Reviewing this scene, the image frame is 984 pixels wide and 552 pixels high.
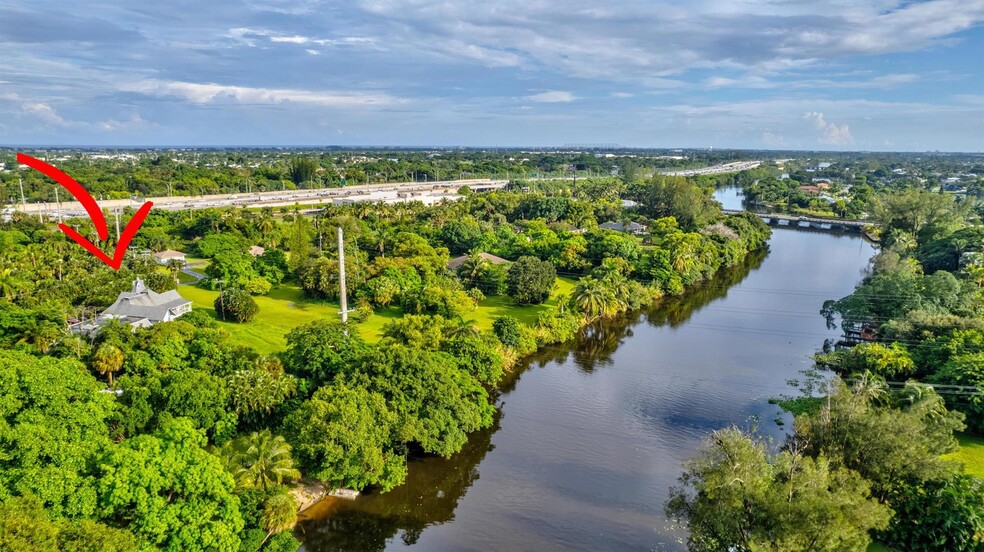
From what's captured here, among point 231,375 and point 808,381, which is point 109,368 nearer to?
point 231,375

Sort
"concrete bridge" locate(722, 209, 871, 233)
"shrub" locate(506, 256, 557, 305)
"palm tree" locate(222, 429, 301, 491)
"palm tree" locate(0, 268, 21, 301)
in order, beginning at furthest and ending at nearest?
"concrete bridge" locate(722, 209, 871, 233)
"shrub" locate(506, 256, 557, 305)
"palm tree" locate(0, 268, 21, 301)
"palm tree" locate(222, 429, 301, 491)

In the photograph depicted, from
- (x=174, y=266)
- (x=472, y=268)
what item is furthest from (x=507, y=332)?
(x=174, y=266)

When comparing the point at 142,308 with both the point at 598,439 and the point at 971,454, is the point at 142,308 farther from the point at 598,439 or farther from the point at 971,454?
the point at 971,454

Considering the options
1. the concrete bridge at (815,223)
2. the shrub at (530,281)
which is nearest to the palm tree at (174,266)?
the shrub at (530,281)

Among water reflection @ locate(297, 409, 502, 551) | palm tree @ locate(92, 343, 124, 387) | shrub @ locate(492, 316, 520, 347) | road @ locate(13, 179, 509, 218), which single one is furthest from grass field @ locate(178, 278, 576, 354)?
road @ locate(13, 179, 509, 218)

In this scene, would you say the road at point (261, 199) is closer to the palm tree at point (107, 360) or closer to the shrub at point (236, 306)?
the shrub at point (236, 306)

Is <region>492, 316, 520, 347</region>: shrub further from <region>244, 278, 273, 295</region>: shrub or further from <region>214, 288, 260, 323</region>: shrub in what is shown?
<region>244, 278, 273, 295</region>: shrub
